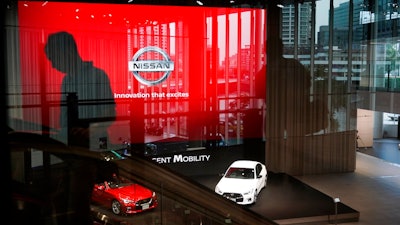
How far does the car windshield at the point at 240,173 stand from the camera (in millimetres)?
3184

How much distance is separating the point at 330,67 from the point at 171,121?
4.80ft

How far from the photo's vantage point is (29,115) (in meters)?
1.69

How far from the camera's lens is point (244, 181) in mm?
3172

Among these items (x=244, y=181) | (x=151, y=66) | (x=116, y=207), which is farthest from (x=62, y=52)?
(x=244, y=181)

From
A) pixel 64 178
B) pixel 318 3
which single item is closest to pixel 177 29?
pixel 318 3

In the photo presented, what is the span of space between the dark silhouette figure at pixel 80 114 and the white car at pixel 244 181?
101cm

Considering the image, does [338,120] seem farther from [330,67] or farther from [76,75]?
[76,75]

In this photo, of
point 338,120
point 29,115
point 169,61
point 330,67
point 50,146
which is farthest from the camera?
point 338,120

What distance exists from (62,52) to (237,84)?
1.36 m

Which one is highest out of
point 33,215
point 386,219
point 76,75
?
point 76,75

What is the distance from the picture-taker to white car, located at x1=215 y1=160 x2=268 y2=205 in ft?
9.73

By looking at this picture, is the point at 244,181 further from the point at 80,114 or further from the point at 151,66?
the point at 80,114

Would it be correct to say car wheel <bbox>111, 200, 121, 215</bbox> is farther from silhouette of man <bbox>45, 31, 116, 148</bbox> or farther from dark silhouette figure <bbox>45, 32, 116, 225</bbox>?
silhouette of man <bbox>45, 31, 116, 148</bbox>

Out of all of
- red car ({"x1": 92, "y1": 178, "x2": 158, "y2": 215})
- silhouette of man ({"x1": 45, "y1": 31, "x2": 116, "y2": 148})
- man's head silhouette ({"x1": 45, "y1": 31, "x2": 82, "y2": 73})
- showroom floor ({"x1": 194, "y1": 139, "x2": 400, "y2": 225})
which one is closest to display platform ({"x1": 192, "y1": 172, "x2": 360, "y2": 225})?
showroom floor ({"x1": 194, "y1": 139, "x2": 400, "y2": 225})
